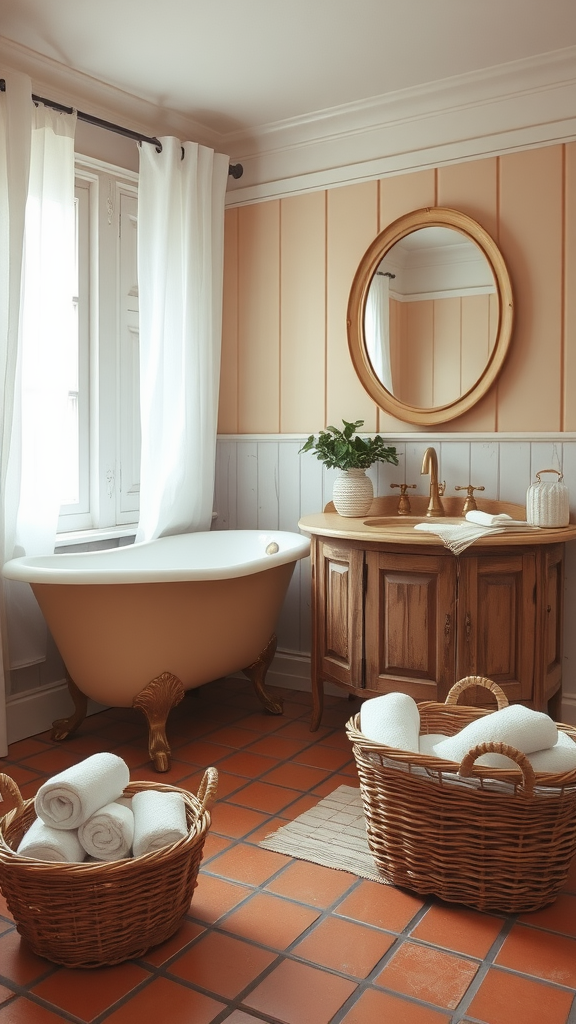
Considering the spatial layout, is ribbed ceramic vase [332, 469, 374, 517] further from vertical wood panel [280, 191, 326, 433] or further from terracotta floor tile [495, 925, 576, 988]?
terracotta floor tile [495, 925, 576, 988]

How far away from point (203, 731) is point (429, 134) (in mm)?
2484

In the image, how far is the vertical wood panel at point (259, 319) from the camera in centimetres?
385

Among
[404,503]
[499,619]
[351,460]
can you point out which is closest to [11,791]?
[499,619]

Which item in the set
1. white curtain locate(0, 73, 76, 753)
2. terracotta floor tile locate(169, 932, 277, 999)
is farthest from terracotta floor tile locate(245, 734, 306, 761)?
terracotta floor tile locate(169, 932, 277, 999)

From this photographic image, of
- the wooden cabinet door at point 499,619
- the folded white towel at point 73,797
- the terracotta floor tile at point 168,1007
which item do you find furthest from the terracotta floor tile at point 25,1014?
the wooden cabinet door at point 499,619

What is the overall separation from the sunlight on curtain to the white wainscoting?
1.05m

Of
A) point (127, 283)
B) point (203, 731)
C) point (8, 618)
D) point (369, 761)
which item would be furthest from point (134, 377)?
point (369, 761)

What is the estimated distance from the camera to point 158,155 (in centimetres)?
350

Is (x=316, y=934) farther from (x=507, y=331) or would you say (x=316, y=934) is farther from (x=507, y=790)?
(x=507, y=331)

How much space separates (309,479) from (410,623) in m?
1.10

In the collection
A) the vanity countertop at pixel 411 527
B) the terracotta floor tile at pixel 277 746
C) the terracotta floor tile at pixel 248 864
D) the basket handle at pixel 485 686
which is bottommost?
the terracotta floor tile at pixel 248 864

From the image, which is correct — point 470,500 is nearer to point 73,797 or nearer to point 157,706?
point 157,706

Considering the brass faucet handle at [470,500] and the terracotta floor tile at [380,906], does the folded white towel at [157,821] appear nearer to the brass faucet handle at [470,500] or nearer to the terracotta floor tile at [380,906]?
the terracotta floor tile at [380,906]

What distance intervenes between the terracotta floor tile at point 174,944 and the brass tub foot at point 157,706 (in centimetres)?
91
